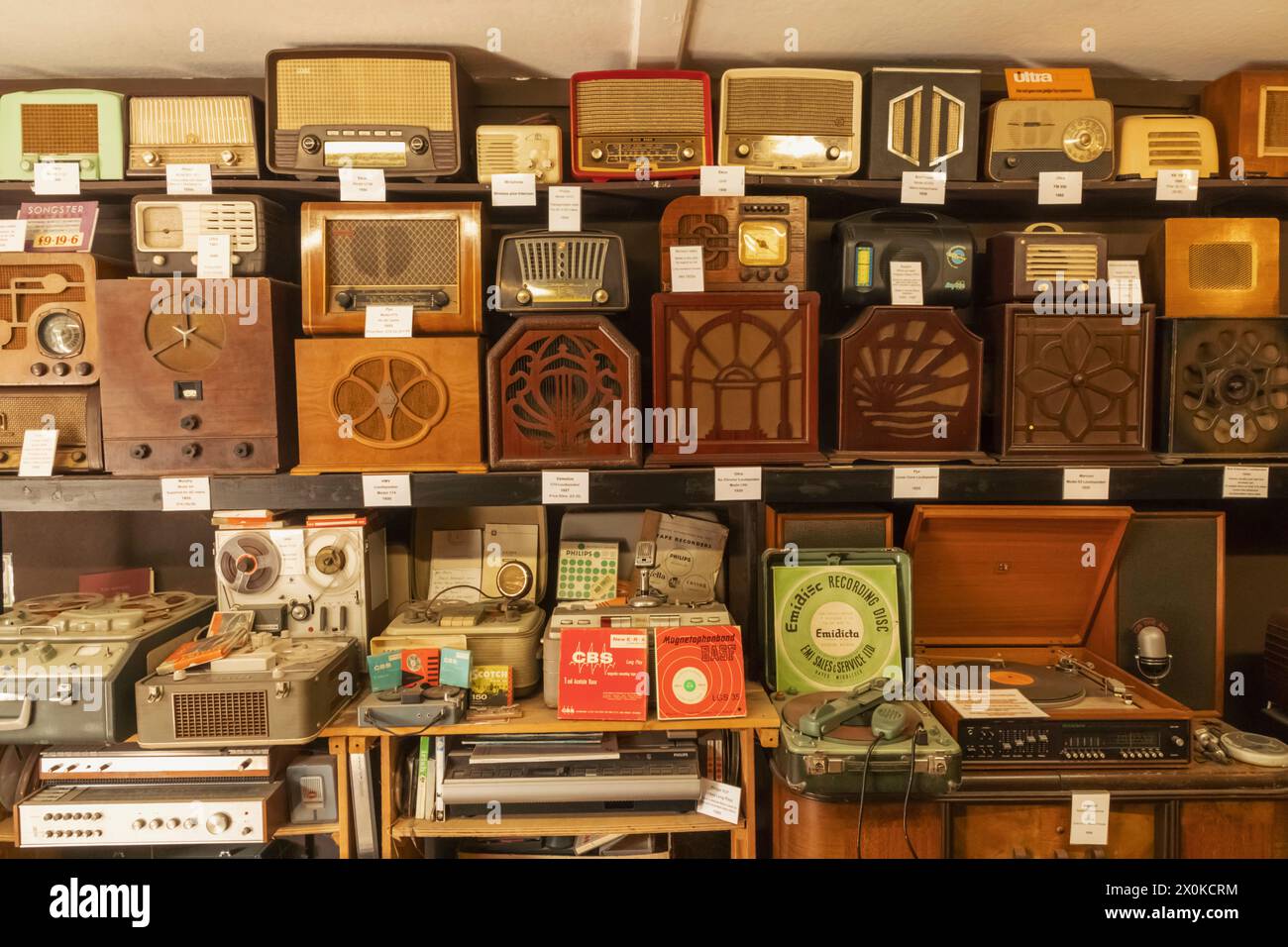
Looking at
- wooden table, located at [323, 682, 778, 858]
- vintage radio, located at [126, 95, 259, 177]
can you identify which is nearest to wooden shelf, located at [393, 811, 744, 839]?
wooden table, located at [323, 682, 778, 858]

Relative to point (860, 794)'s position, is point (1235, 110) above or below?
above

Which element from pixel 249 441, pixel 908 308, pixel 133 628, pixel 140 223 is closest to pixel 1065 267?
pixel 908 308

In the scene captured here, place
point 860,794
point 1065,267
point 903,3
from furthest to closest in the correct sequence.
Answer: point 1065,267, point 903,3, point 860,794

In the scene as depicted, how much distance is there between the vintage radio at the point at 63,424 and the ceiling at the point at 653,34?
3.19 feet

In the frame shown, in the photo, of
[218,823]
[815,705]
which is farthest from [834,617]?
[218,823]

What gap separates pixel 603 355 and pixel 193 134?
1258 mm

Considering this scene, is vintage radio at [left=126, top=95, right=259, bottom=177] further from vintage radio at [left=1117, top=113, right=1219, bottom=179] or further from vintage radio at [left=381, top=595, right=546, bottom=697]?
vintage radio at [left=1117, top=113, right=1219, bottom=179]

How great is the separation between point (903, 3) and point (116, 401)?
2.26 metres

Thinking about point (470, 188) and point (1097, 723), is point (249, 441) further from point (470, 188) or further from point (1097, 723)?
point (1097, 723)

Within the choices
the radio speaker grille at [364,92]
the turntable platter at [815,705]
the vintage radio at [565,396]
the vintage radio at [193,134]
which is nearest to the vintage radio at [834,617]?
the turntable platter at [815,705]

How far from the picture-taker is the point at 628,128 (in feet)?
6.93

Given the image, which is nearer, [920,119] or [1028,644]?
[920,119]

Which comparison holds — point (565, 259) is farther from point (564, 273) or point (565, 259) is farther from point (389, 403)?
point (389, 403)

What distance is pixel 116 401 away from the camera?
2.04m
